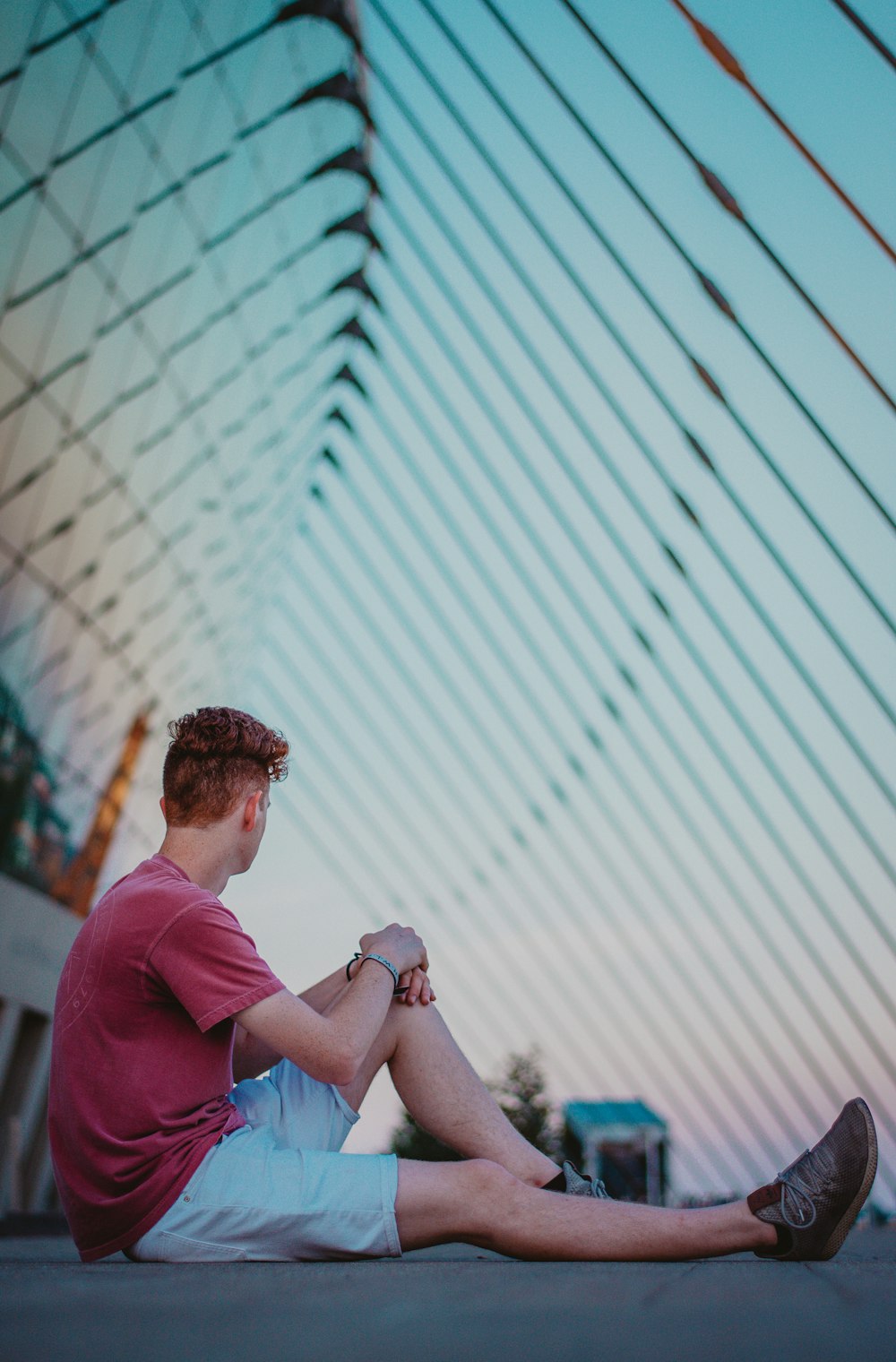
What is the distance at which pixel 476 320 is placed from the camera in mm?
15180

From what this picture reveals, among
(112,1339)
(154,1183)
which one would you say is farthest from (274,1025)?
(112,1339)

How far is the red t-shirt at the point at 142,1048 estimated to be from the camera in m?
2.35

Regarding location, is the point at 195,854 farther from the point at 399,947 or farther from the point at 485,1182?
the point at 485,1182

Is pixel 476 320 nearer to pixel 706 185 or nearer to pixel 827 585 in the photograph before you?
pixel 827 585

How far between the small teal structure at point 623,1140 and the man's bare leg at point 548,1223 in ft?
80.9

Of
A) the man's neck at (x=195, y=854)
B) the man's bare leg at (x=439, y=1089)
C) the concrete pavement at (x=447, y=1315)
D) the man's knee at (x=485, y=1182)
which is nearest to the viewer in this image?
the concrete pavement at (x=447, y=1315)

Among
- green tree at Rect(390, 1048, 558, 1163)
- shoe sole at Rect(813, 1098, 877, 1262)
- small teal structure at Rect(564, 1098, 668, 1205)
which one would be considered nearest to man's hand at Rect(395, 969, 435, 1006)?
shoe sole at Rect(813, 1098, 877, 1262)

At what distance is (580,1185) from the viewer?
8.82 ft

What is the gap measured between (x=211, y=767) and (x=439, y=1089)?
2.96 feet

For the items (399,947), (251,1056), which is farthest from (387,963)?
(251,1056)

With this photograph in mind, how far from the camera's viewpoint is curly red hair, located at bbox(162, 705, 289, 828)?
268 cm

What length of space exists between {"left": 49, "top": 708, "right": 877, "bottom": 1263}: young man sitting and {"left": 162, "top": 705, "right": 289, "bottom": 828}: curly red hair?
7.1 inches

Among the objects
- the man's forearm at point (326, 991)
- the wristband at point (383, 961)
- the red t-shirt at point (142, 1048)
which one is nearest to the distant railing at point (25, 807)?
the man's forearm at point (326, 991)

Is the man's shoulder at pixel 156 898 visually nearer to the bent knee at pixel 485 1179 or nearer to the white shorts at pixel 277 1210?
the white shorts at pixel 277 1210
